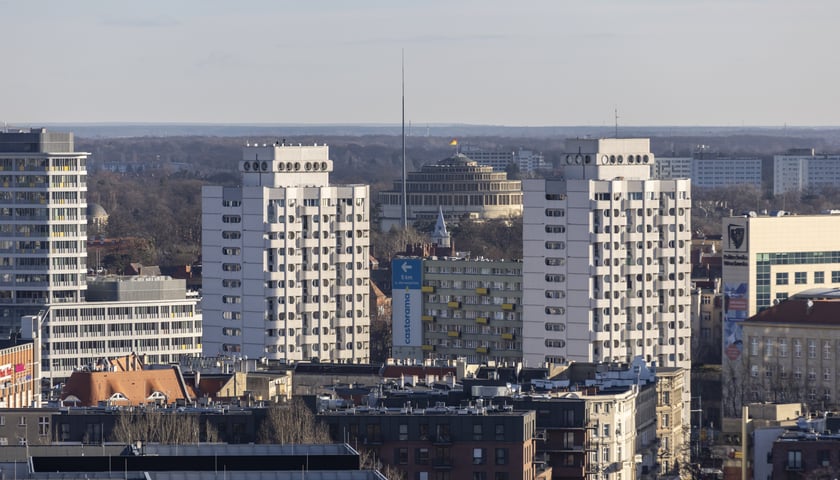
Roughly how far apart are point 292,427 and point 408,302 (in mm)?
56215

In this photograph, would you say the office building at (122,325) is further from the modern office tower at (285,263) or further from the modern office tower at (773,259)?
the modern office tower at (773,259)

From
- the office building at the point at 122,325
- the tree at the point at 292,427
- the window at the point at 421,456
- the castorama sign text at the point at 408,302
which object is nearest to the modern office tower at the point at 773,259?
the castorama sign text at the point at 408,302

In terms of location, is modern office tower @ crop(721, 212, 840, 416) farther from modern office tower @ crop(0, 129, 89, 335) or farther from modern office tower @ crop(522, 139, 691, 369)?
modern office tower @ crop(0, 129, 89, 335)

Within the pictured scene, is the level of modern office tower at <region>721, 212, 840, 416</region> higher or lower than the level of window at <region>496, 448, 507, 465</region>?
higher

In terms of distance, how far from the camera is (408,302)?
6156 inches

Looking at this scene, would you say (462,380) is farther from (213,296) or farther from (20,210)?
(20,210)

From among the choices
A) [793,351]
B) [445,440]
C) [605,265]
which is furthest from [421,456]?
[793,351]

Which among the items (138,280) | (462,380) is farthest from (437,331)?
(462,380)

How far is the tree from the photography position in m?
99.5

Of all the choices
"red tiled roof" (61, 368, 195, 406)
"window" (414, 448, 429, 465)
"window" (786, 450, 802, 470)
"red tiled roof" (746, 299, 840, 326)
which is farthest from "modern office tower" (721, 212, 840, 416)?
"window" (414, 448, 429, 465)

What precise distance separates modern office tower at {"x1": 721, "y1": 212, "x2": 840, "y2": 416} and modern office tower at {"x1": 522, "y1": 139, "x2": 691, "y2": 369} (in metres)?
12.9

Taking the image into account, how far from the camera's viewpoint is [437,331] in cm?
15575

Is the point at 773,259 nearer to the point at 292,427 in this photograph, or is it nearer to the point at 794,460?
the point at 794,460

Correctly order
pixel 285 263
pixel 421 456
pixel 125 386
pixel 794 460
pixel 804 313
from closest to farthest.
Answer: pixel 794 460 → pixel 421 456 → pixel 125 386 → pixel 804 313 → pixel 285 263
